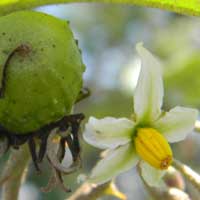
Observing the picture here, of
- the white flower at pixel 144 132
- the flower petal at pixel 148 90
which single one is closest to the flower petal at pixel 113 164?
the white flower at pixel 144 132

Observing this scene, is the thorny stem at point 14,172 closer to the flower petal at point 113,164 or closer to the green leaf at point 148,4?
the flower petal at point 113,164

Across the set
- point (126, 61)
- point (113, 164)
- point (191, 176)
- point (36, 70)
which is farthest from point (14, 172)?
point (126, 61)

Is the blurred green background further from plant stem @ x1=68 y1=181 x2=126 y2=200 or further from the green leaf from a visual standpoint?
the green leaf

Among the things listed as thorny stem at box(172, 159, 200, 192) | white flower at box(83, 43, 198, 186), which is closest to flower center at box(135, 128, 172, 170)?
white flower at box(83, 43, 198, 186)

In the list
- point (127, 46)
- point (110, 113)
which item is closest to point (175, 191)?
point (110, 113)

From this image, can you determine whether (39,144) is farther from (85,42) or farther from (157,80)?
(85,42)

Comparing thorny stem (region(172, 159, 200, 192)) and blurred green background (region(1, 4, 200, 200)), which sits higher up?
thorny stem (region(172, 159, 200, 192))

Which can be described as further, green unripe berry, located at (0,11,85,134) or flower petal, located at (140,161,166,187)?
flower petal, located at (140,161,166,187)

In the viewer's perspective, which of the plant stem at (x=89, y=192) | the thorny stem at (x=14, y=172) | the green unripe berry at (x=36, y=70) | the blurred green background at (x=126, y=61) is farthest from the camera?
the blurred green background at (x=126, y=61)
